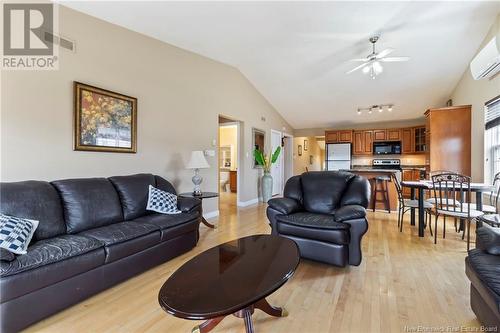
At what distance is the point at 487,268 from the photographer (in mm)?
1423

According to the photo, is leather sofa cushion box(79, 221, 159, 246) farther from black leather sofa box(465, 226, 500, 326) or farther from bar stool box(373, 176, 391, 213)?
bar stool box(373, 176, 391, 213)

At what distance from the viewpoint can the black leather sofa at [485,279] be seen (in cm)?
131

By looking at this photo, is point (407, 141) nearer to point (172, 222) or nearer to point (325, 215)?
point (325, 215)

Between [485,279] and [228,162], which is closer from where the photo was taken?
[485,279]

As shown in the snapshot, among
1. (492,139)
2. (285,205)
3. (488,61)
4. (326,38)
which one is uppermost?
(326,38)

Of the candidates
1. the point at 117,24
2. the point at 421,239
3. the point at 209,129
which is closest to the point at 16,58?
the point at 117,24

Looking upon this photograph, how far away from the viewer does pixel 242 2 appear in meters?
2.92

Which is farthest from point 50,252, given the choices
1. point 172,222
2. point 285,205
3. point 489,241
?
point 489,241

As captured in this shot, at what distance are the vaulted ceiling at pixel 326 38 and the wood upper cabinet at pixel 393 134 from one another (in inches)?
41.4

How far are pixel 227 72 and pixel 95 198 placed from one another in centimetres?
365

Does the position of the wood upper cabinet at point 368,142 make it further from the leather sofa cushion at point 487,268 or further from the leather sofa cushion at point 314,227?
the leather sofa cushion at point 487,268

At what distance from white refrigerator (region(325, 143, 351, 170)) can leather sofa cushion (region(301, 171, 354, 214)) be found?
5002 millimetres

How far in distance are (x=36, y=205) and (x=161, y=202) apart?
1155 millimetres
